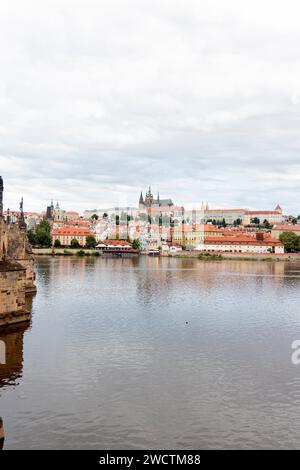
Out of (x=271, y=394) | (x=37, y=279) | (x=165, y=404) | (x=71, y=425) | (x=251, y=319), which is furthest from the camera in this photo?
(x=37, y=279)

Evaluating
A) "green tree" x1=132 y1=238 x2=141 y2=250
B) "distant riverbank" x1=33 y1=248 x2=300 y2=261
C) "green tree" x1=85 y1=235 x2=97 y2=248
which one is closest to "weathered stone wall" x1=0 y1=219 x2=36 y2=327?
"distant riverbank" x1=33 y1=248 x2=300 y2=261

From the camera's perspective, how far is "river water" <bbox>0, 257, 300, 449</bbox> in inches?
550

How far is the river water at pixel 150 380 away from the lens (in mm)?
13977

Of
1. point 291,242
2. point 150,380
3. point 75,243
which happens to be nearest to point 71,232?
point 75,243

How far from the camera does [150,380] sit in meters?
18.6

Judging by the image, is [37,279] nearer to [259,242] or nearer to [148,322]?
[148,322]

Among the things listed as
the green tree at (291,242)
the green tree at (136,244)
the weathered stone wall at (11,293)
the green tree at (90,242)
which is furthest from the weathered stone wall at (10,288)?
the green tree at (291,242)

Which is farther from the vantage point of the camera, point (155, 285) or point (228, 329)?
point (155, 285)

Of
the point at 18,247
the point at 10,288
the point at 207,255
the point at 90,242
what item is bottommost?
the point at 207,255

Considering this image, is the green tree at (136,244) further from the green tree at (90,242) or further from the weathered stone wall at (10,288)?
the weathered stone wall at (10,288)

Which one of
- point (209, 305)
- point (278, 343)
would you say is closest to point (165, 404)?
point (278, 343)

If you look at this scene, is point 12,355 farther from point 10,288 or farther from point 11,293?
point 11,293
